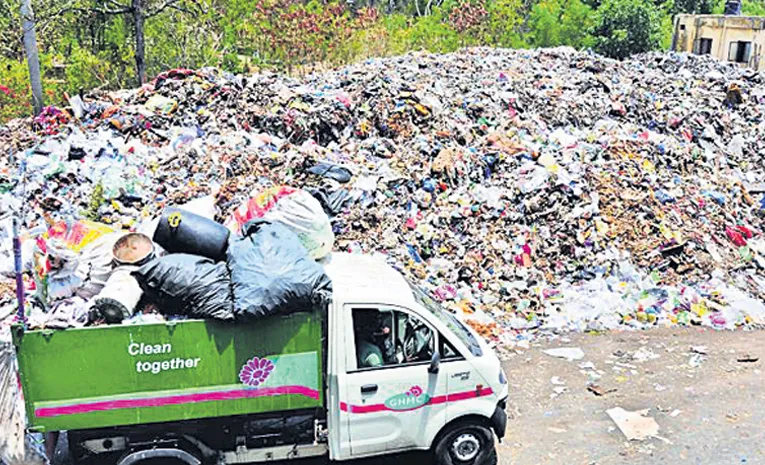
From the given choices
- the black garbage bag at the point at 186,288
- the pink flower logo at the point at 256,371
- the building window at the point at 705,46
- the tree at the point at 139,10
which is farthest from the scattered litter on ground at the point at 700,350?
the building window at the point at 705,46

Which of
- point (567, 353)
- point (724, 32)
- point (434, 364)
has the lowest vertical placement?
point (567, 353)

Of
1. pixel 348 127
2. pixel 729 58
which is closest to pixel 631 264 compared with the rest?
pixel 348 127

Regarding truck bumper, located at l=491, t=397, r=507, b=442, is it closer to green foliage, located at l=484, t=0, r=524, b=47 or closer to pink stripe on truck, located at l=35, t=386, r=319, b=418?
pink stripe on truck, located at l=35, t=386, r=319, b=418

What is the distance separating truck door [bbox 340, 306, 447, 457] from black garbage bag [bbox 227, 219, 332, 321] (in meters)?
0.36

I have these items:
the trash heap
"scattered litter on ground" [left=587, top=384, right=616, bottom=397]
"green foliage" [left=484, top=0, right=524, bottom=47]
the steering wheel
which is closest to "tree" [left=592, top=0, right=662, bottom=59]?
"green foliage" [left=484, top=0, right=524, bottom=47]

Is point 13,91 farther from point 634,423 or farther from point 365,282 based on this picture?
point 634,423

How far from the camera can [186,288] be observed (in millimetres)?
4820

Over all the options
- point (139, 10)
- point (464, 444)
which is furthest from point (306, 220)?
point (139, 10)

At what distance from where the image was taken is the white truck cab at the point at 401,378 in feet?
16.8

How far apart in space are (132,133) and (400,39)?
1428cm

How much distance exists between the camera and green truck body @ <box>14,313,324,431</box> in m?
4.63

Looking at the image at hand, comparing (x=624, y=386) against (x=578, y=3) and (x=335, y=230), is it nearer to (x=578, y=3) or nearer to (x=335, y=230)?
(x=335, y=230)

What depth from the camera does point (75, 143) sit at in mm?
11383

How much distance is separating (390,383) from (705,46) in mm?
25270
